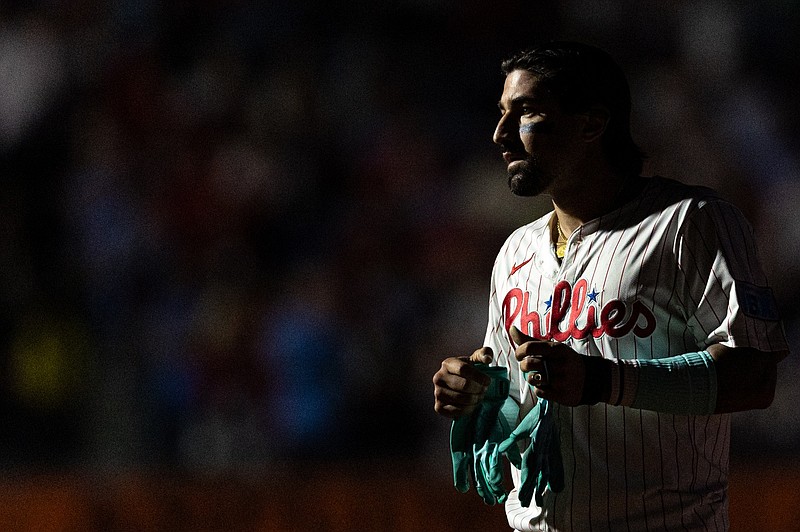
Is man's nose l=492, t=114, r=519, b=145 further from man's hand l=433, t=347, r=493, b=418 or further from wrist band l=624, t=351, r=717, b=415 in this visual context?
wrist band l=624, t=351, r=717, b=415

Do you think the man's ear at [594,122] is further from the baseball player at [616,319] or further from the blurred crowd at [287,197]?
the blurred crowd at [287,197]

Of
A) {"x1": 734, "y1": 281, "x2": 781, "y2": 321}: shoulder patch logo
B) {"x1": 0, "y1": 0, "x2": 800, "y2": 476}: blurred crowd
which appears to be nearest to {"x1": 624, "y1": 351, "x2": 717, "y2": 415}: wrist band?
{"x1": 734, "y1": 281, "x2": 781, "y2": 321}: shoulder patch logo

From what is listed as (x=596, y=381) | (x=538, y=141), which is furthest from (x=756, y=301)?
(x=538, y=141)

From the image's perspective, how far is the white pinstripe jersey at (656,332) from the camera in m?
1.99

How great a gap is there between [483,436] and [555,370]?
51 centimetres

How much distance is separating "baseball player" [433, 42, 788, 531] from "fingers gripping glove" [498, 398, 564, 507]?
0.04 meters

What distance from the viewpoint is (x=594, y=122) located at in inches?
90.8

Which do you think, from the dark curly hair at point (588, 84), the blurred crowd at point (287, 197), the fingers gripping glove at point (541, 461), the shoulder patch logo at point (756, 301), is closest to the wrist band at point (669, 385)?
the shoulder patch logo at point (756, 301)

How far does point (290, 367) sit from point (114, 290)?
1.15 meters

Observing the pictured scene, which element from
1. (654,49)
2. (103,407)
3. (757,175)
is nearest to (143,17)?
(103,407)

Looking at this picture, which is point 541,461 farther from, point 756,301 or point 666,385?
point 756,301

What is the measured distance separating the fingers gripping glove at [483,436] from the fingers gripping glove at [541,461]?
0.13 meters

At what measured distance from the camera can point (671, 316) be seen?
81.1 inches

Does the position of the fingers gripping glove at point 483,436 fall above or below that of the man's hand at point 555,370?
below
